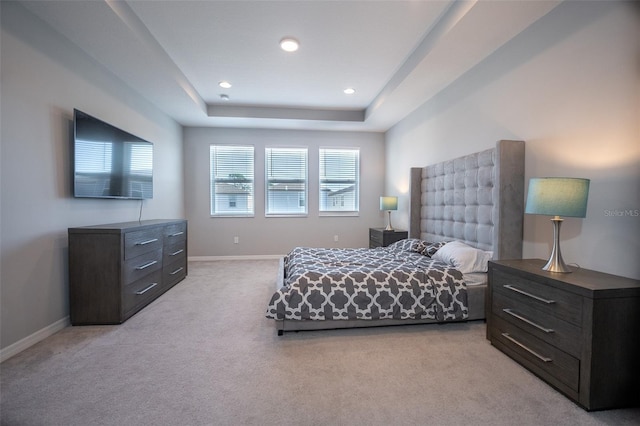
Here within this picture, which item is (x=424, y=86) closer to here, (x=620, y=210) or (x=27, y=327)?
(x=620, y=210)

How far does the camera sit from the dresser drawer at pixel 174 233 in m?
3.56

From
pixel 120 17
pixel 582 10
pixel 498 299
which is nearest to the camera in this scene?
pixel 582 10

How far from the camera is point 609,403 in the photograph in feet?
4.80

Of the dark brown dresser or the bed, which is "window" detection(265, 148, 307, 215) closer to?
the bed

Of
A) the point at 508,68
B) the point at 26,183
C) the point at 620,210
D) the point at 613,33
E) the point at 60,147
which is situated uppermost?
the point at 508,68

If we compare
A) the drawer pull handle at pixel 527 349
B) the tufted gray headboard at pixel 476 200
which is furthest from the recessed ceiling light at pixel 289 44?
the drawer pull handle at pixel 527 349

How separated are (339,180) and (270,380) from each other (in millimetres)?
4435

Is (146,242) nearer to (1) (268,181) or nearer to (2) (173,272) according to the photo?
(2) (173,272)

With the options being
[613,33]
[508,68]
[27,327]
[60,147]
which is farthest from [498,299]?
[60,147]

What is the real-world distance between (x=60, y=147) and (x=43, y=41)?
2.75 ft

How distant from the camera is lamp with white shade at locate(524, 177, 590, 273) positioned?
1675 mm

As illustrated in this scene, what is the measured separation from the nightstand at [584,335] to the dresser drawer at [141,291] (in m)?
3.26

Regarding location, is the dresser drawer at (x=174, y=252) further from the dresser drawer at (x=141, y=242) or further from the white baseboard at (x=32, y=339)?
the white baseboard at (x=32, y=339)

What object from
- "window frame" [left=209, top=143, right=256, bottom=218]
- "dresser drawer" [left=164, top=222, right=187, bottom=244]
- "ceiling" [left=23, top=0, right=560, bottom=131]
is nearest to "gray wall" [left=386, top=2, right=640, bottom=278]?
"ceiling" [left=23, top=0, right=560, bottom=131]
